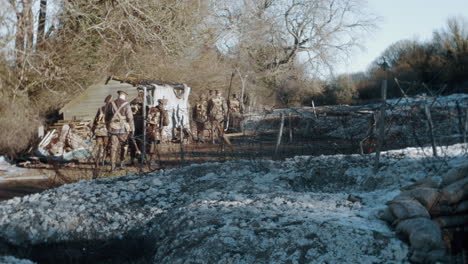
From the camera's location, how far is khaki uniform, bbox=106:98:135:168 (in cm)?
1030

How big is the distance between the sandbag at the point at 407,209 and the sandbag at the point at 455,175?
2.57 ft

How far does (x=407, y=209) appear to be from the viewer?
4.63 meters

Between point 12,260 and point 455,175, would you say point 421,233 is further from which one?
point 12,260

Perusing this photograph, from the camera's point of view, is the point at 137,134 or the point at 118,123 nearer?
the point at 118,123

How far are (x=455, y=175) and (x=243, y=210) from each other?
2.53 metres

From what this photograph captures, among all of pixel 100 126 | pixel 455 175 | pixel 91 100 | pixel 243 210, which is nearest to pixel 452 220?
pixel 455 175

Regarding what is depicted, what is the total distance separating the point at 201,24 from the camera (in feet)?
73.2

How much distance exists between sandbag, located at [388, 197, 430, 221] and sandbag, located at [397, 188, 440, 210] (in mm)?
107

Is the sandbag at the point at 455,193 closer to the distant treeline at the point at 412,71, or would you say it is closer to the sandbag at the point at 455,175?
the sandbag at the point at 455,175

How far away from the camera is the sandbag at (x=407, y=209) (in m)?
4.56

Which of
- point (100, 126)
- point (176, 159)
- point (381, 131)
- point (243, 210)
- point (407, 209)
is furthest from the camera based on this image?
point (176, 159)

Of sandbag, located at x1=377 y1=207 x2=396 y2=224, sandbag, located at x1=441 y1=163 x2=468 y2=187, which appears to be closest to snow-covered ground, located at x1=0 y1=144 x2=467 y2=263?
sandbag, located at x1=377 y1=207 x2=396 y2=224

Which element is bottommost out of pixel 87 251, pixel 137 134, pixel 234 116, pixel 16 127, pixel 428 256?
pixel 87 251

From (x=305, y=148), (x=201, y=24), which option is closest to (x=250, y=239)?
(x=305, y=148)
